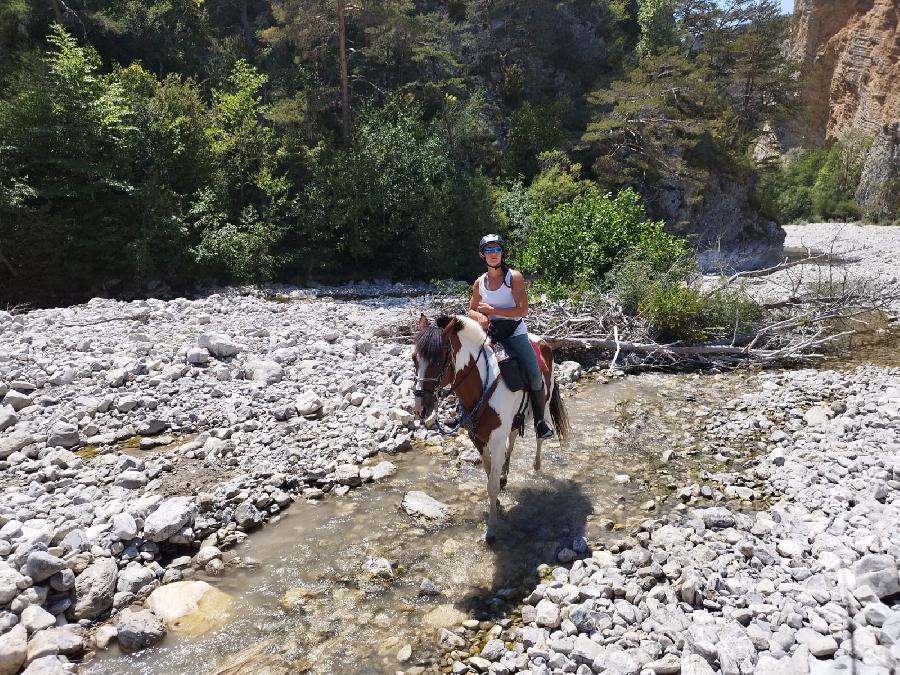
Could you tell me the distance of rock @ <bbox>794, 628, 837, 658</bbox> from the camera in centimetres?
336

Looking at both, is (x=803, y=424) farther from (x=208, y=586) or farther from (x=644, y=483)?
(x=208, y=586)

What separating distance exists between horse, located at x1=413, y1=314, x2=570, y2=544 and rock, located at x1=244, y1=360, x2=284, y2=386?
14.8ft

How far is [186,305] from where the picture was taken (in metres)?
13.9

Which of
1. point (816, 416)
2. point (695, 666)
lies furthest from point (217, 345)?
point (816, 416)

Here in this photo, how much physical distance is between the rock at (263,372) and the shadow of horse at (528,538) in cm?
474

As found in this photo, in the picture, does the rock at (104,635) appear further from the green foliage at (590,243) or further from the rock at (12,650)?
the green foliage at (590,243)

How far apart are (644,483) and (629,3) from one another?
1513 inches

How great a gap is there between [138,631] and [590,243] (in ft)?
41.3

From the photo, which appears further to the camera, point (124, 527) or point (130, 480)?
point (130, 480)

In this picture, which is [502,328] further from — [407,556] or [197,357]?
[197,357]

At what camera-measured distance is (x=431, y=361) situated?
497 cm

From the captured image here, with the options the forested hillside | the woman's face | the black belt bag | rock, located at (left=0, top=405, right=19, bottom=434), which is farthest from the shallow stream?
the forested hillside

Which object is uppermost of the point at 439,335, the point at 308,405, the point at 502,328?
the point at 439,335

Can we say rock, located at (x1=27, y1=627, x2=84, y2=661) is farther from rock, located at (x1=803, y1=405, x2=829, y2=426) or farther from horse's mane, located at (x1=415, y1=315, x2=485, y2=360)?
rock, located at (x1=803, y1=405, x2=829, y2=426)
